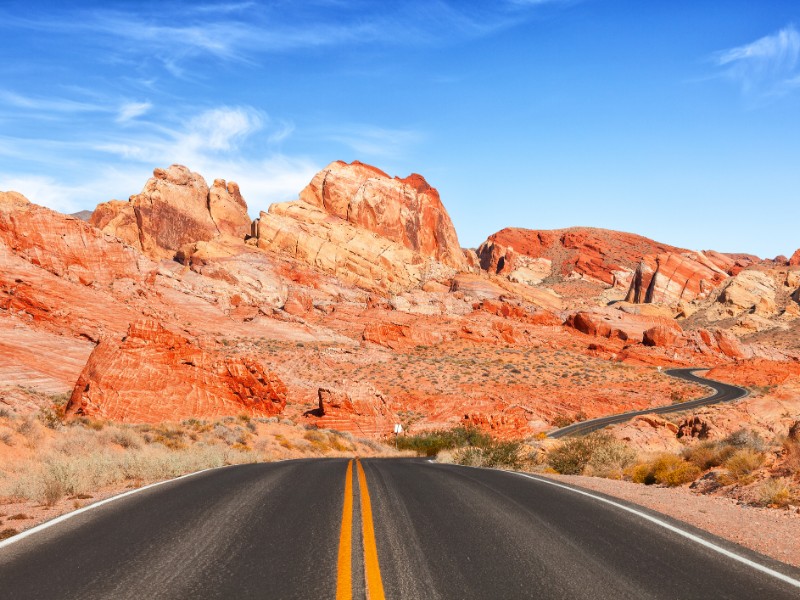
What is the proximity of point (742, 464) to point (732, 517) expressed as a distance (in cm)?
405

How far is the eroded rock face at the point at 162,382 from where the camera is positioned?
81.9 ft

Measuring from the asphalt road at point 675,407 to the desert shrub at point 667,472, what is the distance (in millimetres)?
20246

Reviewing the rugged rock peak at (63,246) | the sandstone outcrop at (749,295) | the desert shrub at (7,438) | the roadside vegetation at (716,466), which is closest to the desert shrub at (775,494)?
the roadside vegetation at (716,466)

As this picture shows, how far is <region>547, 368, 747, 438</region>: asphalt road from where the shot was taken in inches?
1499

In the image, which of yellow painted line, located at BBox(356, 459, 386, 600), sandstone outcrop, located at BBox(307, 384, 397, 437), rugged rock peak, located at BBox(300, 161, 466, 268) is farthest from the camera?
rugged rock peak, located at BBox(300, 161, 466, 268)

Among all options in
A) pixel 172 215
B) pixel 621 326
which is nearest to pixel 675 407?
pixel 621 326

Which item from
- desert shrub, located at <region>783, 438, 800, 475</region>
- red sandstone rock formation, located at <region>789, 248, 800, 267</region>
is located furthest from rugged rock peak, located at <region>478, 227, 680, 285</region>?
desert shrub, located at <region>783, 438, 800, 475</region>

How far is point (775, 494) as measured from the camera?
10055 millimetres

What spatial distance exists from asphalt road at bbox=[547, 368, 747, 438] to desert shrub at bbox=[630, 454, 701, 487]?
20.2 m

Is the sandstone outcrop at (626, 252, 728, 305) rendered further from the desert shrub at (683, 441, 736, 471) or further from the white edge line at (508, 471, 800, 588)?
the white edge line at (508, 471, 800, 588)

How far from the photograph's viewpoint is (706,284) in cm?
13812

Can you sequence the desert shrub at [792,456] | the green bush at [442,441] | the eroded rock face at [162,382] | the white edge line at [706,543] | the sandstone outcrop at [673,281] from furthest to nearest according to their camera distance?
the sandstone outcrop at [673,281] < the green bush at [442,441] < the eroded rock face at [162,382] < the desert shrub at [792,456] < the white edge line at [706,543]

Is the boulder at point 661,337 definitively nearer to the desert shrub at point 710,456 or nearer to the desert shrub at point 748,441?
the desert shrub at point 748,441

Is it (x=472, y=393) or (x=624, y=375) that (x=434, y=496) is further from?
(x=624, y=375)
